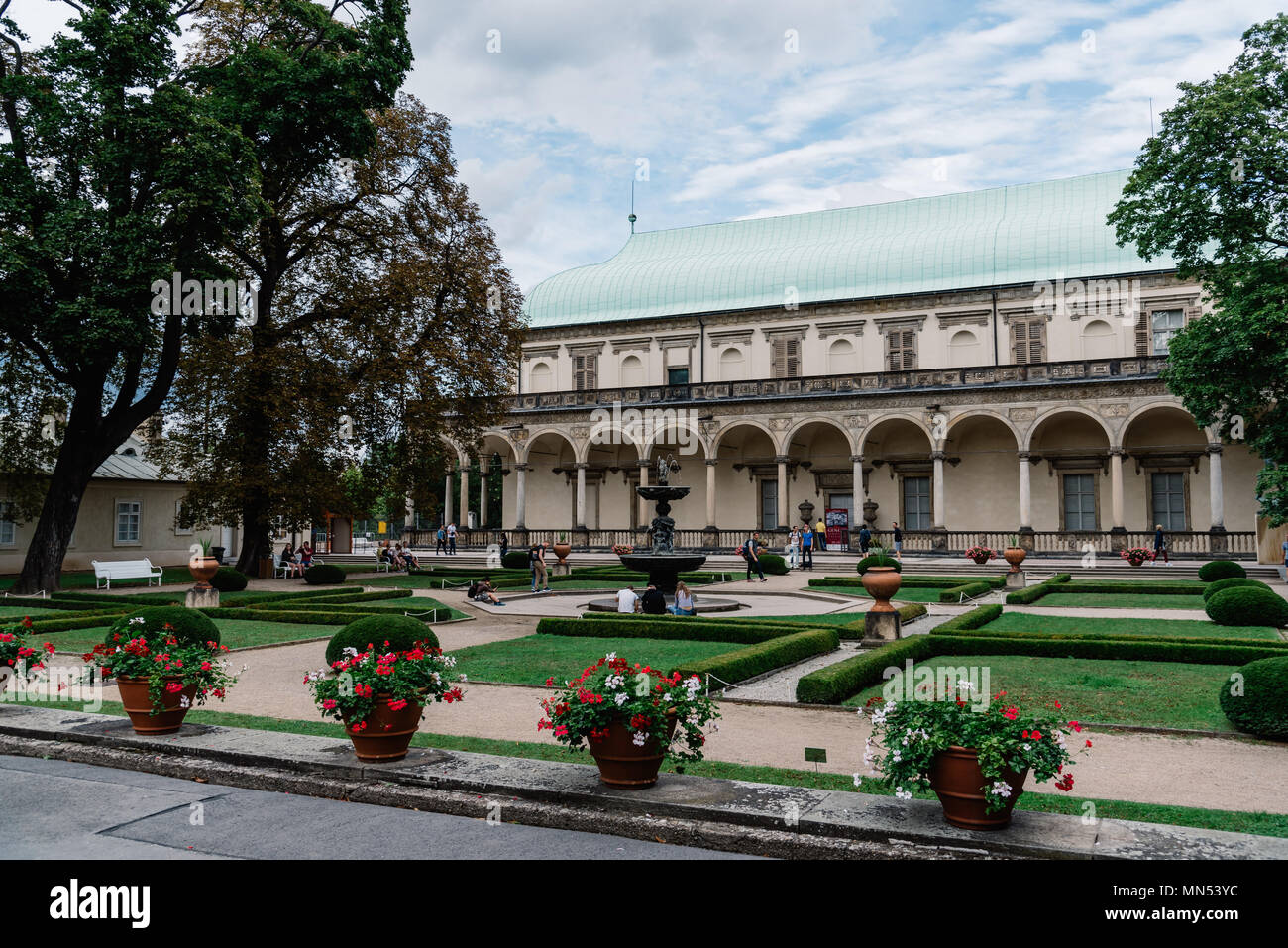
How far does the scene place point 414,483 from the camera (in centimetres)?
3241

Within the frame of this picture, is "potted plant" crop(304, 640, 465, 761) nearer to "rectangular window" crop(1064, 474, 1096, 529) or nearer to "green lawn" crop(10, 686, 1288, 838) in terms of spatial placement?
"green lawn" crop(10, 686, 1288, 838)

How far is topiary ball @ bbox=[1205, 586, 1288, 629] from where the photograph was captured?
56.0 ft

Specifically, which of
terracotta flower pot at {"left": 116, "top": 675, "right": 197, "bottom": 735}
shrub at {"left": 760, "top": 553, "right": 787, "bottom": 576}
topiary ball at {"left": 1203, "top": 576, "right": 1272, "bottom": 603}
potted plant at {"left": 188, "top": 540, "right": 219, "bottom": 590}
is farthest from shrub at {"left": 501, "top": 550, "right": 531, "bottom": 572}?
terracotta flower pot at {"left": 116, "top": 675, "right": 197, "bottom": 735}

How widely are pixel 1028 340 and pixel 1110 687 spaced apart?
1321 inches

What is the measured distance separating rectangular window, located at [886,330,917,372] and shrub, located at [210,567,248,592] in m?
30.2

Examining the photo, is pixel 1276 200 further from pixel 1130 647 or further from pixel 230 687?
pixel 230 687

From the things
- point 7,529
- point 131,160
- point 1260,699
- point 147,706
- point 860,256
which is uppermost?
point 860,256

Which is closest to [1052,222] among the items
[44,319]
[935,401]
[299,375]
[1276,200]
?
[935,401]

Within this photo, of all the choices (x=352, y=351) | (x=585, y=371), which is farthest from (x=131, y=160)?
(x=585, y=371)

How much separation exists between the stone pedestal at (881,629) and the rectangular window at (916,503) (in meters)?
28.3

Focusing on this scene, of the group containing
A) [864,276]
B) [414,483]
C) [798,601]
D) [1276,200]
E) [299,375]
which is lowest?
[798,601]

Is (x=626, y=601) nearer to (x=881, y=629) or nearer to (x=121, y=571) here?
(x=881, y=629)

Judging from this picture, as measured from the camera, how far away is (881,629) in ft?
50.3

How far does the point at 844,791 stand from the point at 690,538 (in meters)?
37.1
